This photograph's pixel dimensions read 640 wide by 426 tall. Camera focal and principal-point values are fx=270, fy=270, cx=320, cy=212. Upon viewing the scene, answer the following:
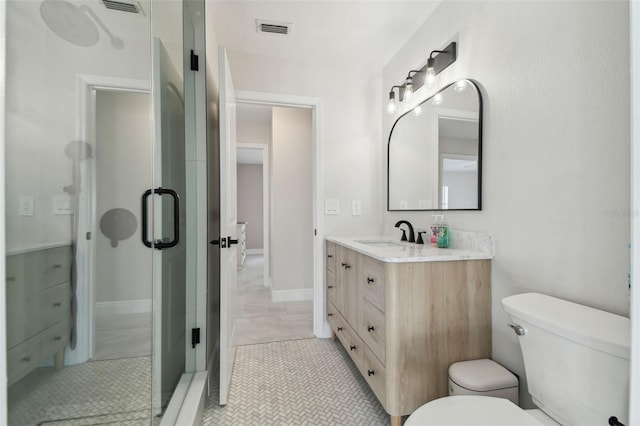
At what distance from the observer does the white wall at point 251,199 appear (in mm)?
7039

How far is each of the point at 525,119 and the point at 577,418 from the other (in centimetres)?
107

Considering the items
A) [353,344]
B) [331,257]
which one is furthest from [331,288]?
[353,344]

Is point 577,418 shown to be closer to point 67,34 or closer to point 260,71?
point 67,34

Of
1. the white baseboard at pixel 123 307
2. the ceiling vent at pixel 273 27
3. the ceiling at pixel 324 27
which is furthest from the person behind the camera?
the ceiling vent at pixel 273 27

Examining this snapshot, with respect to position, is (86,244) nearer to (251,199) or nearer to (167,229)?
(167,229)

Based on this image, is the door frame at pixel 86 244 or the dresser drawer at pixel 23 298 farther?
A: the door frame at pixel 86 244

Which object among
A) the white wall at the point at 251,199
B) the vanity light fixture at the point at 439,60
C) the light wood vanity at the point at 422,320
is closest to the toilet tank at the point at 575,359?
the light wood vanity at the point at 422,320

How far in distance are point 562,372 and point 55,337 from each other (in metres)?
1.36

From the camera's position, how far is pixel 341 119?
2373 mm

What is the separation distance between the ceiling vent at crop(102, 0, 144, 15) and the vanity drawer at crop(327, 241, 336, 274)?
1681 millimetres

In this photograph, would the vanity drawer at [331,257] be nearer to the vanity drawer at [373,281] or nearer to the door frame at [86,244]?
the vanity drawer at [373,281]

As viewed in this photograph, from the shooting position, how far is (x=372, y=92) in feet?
8.05

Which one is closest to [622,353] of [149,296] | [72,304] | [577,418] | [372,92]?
[577,418]

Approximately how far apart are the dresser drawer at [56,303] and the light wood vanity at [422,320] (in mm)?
1082
